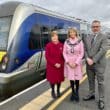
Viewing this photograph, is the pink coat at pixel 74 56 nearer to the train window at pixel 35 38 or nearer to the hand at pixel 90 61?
the hand at pixel 90 61

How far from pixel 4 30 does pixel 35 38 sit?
113 centimetres

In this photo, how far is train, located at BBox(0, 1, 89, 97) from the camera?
23.2 ft

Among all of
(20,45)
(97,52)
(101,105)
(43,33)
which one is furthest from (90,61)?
(43,33)

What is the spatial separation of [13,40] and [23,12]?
3.22 feet

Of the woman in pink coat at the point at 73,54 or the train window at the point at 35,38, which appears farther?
the train window at the point at 35,38

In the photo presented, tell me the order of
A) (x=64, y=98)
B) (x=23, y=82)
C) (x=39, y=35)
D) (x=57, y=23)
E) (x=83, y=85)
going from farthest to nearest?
(x=57, y=23) < (x=39, y=35) < (x=83, y=85) < (x=23, y=82) < (x=64, y=98)

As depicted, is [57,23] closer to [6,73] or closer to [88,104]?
[6,73]

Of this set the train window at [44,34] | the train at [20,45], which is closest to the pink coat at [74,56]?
the train at [20,45]

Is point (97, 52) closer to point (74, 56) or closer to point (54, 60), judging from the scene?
point (74, 56)

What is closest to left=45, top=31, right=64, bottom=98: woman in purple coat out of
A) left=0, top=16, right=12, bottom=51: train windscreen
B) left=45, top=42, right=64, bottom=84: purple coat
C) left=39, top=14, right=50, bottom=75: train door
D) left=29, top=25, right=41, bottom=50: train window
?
left=45, top=42, right=64, bottom=84: purple coat

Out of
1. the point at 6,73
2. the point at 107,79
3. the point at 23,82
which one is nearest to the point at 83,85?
the point at 107,79

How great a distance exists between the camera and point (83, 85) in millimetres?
8086

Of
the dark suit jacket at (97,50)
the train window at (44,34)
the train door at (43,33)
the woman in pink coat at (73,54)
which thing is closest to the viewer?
the dark suit jacket at (97,50)

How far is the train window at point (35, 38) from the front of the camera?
8.08m
